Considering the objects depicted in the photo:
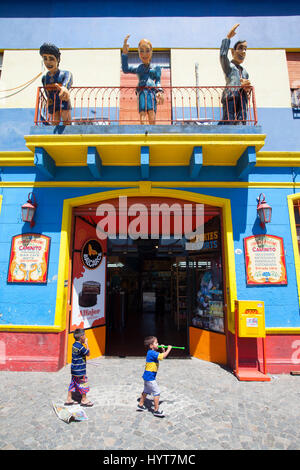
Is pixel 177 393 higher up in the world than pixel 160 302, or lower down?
lower down

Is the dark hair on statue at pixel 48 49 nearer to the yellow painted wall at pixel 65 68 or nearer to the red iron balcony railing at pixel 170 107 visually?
the red iron balcony railing at pixel 170 107

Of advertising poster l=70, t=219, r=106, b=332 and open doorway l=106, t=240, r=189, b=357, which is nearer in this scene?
advertising poster l=70, t=219, r=106, b=332

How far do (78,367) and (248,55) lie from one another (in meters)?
9.20

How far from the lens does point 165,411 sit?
3.64m

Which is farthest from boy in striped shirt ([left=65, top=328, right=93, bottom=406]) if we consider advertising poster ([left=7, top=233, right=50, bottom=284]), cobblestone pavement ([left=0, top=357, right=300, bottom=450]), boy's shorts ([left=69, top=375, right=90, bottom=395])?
advertising poster ([left=7, top=233, right=50, bottom=284])

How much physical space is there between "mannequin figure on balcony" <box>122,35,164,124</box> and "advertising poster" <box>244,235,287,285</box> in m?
3.81

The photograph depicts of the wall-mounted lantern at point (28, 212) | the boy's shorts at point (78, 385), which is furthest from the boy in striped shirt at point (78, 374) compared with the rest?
the wall-mounted lantern at point (28, 212)

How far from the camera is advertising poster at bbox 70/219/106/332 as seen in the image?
6.04m

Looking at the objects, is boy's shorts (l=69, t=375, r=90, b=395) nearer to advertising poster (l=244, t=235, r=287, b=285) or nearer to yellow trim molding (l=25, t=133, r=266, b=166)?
advertising poster (l=244, t=235, r=287, b=285)

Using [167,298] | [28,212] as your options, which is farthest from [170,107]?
[167,298]
